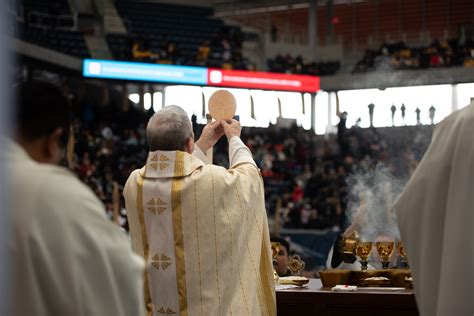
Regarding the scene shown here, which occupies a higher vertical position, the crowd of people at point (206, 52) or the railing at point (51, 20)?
the railing at point (51, 20)

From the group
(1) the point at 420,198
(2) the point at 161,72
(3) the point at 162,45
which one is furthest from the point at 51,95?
(3) the point at 162,45

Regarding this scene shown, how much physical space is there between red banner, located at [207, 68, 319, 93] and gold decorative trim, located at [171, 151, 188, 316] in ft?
55.9

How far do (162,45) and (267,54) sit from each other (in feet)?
8.72

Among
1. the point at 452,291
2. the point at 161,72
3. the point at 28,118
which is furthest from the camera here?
the point at 161,72

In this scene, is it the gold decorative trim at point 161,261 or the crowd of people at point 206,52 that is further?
the crowd of people at point 206,52

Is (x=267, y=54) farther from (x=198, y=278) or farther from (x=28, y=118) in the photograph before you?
(x=28, y=118)

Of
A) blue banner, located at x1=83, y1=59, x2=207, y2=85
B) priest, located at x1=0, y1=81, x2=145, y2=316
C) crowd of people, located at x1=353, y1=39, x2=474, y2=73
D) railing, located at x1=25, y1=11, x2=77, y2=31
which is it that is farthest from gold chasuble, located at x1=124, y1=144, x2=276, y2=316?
crowd of people, located at x1=353, y1=39, x2=474, y2=73

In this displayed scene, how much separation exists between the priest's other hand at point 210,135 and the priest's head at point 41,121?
1953mm

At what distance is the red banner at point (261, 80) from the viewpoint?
69.1ft

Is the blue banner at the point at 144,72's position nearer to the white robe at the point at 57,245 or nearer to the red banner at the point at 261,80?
the red banner at the point at 261,80

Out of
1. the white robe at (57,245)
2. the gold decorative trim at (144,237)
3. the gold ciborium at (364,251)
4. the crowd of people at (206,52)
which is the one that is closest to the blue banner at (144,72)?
the crowd of people at (206,52)

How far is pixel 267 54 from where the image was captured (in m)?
23.4

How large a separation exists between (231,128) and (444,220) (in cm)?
146

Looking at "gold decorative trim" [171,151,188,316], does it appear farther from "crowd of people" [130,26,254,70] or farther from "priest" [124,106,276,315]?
"crowd of people" [130,26,254,70]
